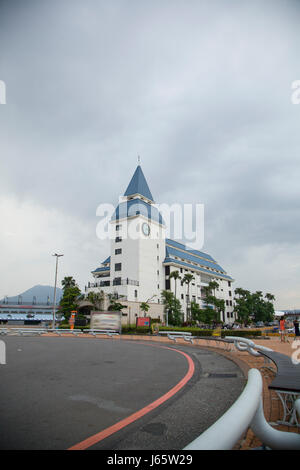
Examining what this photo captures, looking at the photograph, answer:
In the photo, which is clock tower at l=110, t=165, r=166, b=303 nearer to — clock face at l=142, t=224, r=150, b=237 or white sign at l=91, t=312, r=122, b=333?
clock face at l=142, t=224, r=150, b=237

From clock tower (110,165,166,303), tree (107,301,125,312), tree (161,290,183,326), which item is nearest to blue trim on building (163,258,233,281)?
clock tower (110,165,166,303)

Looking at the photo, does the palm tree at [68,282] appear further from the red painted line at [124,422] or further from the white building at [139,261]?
the red painted line at [124,422]

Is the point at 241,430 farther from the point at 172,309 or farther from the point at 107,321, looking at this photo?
the point at 172,309

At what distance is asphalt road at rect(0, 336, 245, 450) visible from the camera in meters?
3.47

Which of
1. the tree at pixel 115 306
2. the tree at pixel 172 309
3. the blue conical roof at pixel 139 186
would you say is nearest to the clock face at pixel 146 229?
the blue conical roof at pixel 139 186

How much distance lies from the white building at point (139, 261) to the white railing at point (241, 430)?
44903 millimetres

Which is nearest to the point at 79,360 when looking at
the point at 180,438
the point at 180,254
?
the point at 180,438

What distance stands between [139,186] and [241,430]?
200ft

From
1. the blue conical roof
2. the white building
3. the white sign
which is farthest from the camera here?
the blue conical roof

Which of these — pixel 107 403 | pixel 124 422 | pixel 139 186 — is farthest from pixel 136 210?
pixel 124 422

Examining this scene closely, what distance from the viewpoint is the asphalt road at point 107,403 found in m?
3.47

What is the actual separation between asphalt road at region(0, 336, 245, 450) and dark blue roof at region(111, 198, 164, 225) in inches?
1924

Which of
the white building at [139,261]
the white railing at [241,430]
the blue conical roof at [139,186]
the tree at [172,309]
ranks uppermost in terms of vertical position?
the blue conical roof at [139,186]

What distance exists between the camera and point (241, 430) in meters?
1.75
